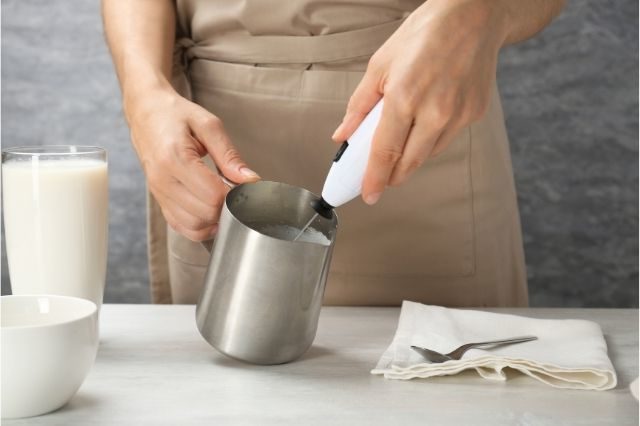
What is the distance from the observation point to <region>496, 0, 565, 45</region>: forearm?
1.13 meters

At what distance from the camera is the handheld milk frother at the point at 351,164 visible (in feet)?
3.27

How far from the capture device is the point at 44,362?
81cm

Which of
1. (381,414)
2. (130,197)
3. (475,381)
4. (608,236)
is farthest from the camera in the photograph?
(130,197)

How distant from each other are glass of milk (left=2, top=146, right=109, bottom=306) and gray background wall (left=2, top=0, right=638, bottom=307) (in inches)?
58.5

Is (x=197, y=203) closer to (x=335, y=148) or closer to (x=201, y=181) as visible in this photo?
(x=201, y=181)

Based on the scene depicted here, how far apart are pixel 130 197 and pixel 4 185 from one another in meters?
1.52

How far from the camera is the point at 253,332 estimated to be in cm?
97

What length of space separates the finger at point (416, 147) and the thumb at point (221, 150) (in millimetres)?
173

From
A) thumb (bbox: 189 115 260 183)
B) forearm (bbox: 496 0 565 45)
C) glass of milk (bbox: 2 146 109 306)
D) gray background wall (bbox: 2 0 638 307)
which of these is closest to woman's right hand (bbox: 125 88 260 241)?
thumb (bbox: 189 115 260 183)

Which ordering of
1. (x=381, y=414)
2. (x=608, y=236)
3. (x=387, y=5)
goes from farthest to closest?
(x=608, y=236)
(x=387, y=5)
(x=381, y=414)

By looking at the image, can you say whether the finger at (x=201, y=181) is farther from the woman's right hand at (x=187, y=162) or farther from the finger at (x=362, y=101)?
the finger at (x=362, y=101)

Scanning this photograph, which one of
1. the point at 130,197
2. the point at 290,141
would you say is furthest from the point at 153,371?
the point at 130,197

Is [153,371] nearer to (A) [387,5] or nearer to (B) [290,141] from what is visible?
(B) [290,141]

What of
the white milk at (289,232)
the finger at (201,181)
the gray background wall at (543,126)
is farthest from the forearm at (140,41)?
the gray background wall at (543,126)
